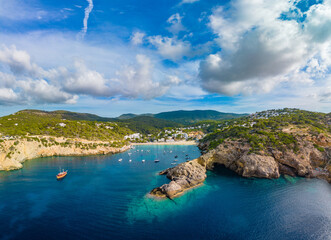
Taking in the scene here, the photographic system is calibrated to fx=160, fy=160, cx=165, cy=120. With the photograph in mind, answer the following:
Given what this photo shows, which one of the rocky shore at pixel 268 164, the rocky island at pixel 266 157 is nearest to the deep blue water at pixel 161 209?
A: the rocky shore at pixel 268 164

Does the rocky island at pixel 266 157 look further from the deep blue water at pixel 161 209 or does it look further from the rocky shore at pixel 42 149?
the rocky shore at pixel 42 149

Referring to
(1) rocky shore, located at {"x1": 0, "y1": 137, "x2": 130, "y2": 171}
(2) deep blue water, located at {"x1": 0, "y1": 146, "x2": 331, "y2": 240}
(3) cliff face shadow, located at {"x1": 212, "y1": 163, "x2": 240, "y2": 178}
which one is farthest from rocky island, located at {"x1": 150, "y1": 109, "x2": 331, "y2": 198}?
(1) rocky shore, located at {"x1": 0, "y1": 137, "x2": 130, "y2": 171}

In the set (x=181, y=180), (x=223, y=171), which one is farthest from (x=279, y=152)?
(x=181, y=180)

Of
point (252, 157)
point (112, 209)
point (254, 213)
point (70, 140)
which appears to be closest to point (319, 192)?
point (252, 157)

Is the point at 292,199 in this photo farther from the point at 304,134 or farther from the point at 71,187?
the point at 71,187

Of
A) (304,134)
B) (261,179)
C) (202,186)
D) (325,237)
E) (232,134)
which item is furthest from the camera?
Result: (232,134)

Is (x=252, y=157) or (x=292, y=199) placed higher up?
(x=252, y=157)

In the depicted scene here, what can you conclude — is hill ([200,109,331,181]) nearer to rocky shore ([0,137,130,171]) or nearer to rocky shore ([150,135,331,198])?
rocky shore ([150,135,331,198])

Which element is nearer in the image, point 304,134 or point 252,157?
point 252,157
